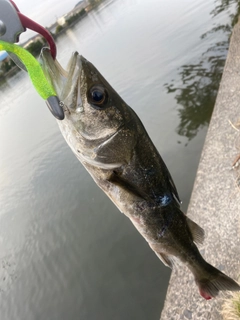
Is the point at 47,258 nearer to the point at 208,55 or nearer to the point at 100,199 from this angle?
the point at 100,199

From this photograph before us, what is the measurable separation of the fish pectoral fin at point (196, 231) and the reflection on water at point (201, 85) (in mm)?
6711

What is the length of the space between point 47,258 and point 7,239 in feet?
7.24

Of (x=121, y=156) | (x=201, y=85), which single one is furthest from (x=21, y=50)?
(x=201, y=85)

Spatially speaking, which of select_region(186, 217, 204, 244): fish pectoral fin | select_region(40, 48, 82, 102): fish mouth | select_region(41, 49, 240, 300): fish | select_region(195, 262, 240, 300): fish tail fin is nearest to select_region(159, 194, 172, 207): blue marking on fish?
select_region(41, 49, 240, 300): fish

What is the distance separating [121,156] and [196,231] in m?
1.00

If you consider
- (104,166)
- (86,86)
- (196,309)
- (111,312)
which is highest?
(86,86)

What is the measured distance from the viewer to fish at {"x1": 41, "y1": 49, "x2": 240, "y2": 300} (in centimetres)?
168

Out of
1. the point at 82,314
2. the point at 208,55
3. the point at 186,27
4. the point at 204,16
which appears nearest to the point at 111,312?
the point at 82,314

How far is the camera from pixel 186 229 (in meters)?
2.34

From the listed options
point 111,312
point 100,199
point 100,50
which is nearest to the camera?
point 111,312

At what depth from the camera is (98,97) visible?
174 centimetres

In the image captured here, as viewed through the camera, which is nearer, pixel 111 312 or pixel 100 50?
pixel 111 312

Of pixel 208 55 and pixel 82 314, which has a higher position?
pixel 82 314

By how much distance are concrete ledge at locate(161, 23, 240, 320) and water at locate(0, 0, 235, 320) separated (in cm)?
159
